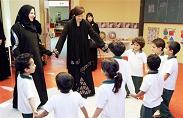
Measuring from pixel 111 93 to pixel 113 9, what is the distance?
19.1ft

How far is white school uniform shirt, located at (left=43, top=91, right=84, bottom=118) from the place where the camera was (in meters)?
1.89

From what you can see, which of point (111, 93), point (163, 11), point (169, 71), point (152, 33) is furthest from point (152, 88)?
point (152, 33)

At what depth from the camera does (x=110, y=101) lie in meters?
2.05

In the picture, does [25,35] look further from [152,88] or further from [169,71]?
[169,71]

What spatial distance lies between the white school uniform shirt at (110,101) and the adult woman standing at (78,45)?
176 centimetres

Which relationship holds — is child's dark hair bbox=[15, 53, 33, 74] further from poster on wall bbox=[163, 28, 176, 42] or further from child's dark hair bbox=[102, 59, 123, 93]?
poster on wall bbox=[163, 28, 176, 42]

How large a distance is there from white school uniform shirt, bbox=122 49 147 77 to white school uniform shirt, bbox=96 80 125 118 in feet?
5.45

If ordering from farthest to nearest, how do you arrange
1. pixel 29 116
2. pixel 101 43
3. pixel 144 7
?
pixel 144 7
pixel 101 43
pixel 29 116

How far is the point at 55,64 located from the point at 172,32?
3.40m

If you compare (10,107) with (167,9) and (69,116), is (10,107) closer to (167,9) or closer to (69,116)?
(69,116)

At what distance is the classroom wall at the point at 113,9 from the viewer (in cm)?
744

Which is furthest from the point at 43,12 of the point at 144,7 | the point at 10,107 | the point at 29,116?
the point at 29,116

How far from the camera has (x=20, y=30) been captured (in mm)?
Result: 3223

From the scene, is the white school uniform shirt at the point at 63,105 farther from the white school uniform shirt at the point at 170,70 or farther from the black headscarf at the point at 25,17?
the black headscarf at the point at 25,17
